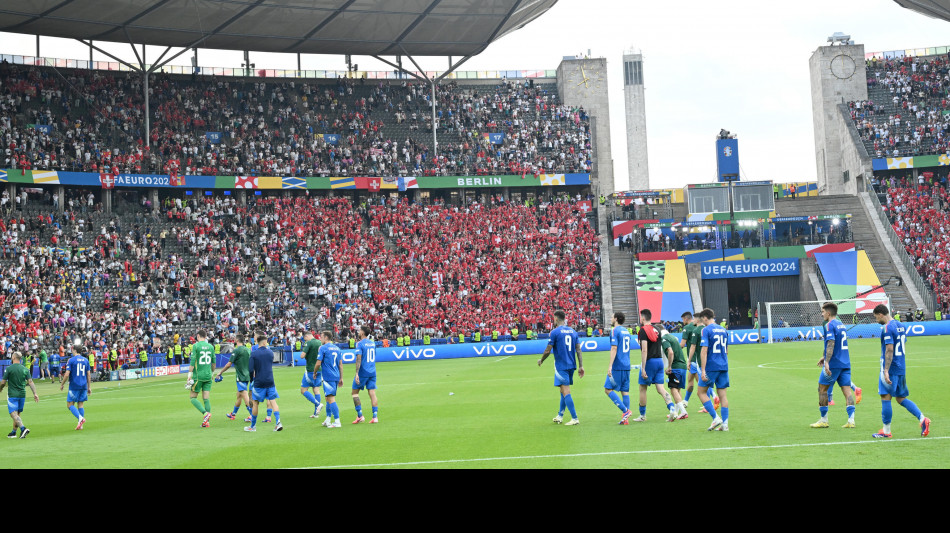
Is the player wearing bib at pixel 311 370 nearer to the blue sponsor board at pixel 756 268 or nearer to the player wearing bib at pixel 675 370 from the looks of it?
the player wearing bib at pixel 675 370

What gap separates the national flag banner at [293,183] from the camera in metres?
55.8

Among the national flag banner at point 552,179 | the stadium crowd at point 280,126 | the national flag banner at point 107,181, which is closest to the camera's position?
the national flag banner at point 107,181

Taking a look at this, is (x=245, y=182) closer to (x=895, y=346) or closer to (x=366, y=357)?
(x=366, y=357)

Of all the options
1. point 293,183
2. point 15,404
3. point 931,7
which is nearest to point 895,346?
point 15,404

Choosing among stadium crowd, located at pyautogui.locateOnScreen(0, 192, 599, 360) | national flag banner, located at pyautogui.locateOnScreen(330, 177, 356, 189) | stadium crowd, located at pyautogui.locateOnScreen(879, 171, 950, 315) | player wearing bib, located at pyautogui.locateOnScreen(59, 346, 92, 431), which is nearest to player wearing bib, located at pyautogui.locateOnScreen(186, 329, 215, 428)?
player wearing bib, located at pyautogui.locateOnScreen(59, 346, 92, 431)

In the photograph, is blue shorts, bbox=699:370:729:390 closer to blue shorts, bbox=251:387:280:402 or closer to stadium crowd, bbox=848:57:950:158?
blue shorts, bbox=251:387:280:402

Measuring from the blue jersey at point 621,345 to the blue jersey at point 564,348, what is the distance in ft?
2.50

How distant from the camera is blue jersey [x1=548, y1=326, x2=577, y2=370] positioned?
50.3 feet

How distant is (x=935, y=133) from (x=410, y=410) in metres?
55.2

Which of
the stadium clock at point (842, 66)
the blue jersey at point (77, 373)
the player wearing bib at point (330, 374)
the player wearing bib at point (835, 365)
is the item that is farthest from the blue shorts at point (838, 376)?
the stadium clock at point (842, 66)

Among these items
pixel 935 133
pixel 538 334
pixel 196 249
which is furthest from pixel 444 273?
pixel 935 133

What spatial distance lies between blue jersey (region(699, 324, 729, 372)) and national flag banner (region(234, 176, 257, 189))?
4548 centimetres

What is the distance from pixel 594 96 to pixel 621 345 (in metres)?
55.3
